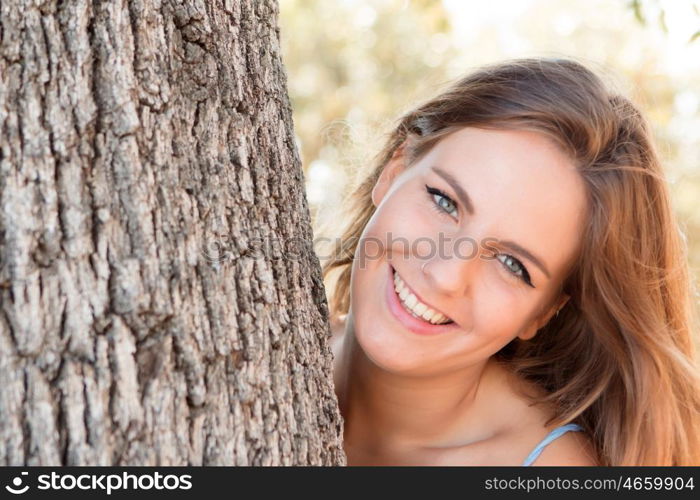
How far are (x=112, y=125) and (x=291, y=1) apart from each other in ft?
31.5

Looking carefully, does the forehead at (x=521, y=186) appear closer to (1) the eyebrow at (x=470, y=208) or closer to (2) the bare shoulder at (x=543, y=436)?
(1) the eyebrow at (x=470, y=208)

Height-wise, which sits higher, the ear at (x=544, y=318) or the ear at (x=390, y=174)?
the ear at (x=390, y=174)

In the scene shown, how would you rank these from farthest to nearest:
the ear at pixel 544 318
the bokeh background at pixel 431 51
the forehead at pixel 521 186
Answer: the bokeh background at pixel 431 51 → the ear at pixel 544 318 → the forehead at pixel 521 186

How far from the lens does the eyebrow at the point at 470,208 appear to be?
2154 mm

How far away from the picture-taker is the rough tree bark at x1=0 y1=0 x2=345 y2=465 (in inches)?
51.5

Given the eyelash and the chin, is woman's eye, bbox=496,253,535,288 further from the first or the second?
the chin

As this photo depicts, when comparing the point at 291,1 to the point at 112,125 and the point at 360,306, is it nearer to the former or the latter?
the point at 360,306

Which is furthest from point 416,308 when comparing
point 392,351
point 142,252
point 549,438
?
point 142,252

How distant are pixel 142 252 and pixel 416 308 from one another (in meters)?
0.97

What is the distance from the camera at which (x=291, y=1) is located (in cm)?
1053

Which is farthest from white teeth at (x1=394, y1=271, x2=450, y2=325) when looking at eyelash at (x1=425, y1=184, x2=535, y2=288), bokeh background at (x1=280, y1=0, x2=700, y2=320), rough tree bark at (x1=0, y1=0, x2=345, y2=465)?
bokeh background at (x1=280, y1=0, x2=700, y2=320)

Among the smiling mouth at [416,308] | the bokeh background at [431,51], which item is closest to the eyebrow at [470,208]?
the smiling mouth at [416,308]

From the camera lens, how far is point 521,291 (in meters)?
2.28

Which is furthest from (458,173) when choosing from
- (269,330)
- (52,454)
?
(52,454)
